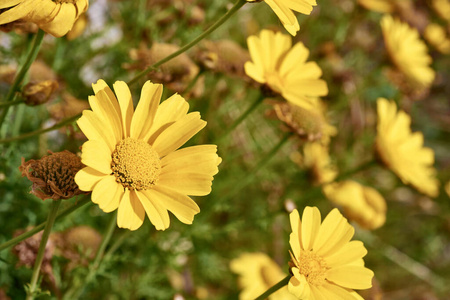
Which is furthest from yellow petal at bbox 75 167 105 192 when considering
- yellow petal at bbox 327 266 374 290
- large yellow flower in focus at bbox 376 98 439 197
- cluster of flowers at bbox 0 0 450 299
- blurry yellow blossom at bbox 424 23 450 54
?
blurry yellow blossom at bbox 424 23 450 54

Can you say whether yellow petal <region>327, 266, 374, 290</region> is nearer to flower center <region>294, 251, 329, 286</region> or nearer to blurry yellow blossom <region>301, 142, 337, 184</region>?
flower center <region>294, 251, 329, 286</region>

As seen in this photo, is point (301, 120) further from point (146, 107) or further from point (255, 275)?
point (255, 275)

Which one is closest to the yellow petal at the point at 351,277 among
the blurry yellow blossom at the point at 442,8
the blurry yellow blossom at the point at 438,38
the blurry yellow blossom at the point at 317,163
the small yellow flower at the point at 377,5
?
the blurry yellow blossom at the point at 317,163

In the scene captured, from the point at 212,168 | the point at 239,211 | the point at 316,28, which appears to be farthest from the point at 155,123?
the point at 316,28

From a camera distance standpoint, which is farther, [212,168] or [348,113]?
[348,113]

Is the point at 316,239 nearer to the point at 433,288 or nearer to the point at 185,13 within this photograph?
the point at 185,13

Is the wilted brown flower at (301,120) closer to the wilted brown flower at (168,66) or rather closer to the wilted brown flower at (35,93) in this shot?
the wilted brown flower at (168,66)
